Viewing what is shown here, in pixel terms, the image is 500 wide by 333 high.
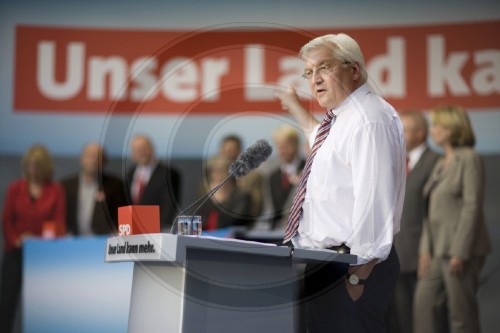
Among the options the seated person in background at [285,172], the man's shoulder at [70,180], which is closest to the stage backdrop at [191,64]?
the seated person in background at [285,172]

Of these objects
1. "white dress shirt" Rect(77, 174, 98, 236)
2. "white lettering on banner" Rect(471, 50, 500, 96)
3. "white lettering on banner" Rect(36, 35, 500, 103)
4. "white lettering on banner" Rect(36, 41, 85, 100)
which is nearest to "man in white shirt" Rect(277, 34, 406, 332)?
"white lettering on banner" Rect(36, 35, 500, 103)

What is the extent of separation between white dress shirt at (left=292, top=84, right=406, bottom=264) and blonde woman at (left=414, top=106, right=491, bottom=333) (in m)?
2.84

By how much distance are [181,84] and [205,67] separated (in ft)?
1.33

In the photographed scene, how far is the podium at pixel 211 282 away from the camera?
2148 millimetres

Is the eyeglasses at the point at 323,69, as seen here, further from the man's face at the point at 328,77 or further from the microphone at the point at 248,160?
the microphone at the point at 248,160

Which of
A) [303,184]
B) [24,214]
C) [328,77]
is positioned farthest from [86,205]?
[328,77]

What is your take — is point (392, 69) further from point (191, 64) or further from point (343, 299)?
point (343, 299)

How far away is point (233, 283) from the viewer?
226 centimetres

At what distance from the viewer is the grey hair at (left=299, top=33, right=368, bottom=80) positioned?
8.41ft

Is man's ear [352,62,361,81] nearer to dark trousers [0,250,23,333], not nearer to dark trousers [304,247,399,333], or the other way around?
dark trousers [304,247,399,333]

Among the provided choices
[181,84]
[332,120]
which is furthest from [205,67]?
[332,120]

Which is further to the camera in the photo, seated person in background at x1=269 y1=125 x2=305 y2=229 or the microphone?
seated person in background at x1=269 y1=125 x2=305 y2=229

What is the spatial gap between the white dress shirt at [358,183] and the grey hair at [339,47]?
110mm

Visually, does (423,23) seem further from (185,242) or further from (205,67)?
(185,242)
